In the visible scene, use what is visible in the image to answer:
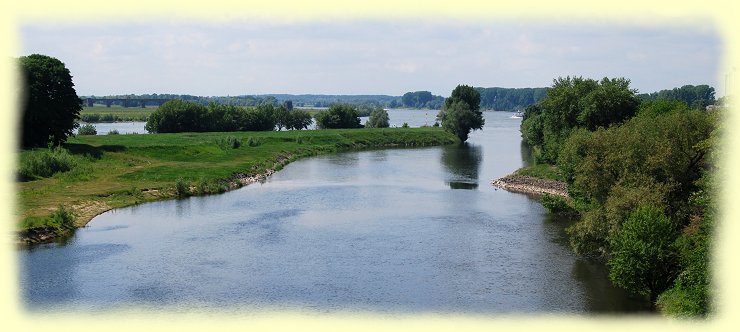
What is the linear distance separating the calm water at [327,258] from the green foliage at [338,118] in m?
75.6

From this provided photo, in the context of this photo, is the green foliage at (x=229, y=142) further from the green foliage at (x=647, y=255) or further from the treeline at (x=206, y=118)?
the green foliage at (x=647, y=255)

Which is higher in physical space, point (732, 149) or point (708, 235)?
point (732, 149)

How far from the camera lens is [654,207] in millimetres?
31969

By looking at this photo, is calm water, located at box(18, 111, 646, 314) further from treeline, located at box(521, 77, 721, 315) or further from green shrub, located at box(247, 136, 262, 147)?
green shrub, located at box(247, 136, 262, 147)

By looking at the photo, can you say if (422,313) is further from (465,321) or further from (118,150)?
(118,150)

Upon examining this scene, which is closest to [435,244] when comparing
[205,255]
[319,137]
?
[205,255]

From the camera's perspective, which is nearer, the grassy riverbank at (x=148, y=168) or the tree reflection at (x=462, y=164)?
the grassy riverbank at (x=148, y=168)

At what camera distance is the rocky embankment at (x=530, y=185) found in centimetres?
6106

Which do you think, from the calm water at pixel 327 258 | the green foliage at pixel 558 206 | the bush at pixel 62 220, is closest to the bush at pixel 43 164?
the calm water at pixel 327 258

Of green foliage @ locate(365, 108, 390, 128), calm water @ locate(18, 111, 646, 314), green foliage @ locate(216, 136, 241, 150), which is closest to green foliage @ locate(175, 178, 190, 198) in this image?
calm water @ locate(18, 111, 646, 314)

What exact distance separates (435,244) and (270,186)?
27.9 m

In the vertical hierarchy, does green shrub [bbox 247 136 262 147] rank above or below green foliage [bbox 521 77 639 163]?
below

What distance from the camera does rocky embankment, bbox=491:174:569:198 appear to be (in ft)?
200

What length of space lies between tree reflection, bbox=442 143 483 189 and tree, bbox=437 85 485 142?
5884 millimetres
